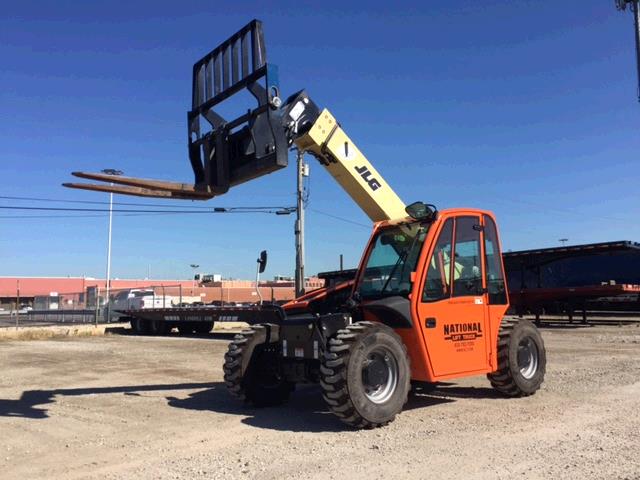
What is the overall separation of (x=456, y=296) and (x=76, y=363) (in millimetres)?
10588

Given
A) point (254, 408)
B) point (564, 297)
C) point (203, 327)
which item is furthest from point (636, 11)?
point (254, 408)

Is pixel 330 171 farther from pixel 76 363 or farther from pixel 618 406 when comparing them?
pixel 76 363

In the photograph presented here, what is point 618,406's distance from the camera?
810 centimetres

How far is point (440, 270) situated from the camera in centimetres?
815

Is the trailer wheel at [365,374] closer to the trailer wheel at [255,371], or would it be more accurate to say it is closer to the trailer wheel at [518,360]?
the trailer wheel at [255,371]

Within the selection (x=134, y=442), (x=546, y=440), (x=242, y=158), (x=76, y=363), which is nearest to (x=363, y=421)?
(x=546, y=440)

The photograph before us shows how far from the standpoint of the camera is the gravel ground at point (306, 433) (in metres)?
5.57

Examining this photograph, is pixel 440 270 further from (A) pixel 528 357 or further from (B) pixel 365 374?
(A) pixel 528 357

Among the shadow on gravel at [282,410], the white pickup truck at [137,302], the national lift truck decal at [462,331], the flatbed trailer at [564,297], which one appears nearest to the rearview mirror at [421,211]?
the national lift truck decal at [462,331]

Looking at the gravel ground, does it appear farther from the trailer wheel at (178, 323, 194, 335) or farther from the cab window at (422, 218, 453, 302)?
the trailer wheel at (178, 323, 194, 335)

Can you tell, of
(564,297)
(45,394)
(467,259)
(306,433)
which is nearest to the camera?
(306,433)

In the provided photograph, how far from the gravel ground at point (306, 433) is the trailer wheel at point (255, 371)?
0.26 metres

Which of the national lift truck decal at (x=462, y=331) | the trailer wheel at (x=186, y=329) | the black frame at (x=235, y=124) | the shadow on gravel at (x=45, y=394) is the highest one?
the black frame at (x=235, y=124)

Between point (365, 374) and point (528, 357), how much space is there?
3.40 m
